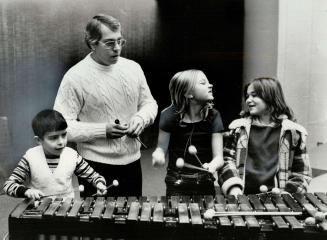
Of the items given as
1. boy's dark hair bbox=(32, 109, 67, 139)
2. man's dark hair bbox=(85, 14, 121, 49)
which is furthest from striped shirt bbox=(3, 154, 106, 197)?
man's dark hair bbox=(85, 14, 121, 49)

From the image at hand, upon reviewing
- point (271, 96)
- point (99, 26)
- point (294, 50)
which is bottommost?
point (271, 96)

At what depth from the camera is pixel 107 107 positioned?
2.34 m

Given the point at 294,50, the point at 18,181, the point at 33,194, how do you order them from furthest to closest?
the point at 294,50 < the point at 18,181 < the point at 33,194

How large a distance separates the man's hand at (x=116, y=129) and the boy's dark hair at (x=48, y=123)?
0.70 feet

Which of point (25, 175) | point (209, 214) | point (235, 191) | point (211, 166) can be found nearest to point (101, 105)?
point (25, 175)

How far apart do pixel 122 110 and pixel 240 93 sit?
73 centimetres

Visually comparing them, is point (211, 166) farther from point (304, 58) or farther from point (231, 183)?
point (304, 58)

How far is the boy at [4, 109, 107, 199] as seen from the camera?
6.87 ft

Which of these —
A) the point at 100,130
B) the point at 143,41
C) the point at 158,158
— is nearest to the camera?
the point at 158,158

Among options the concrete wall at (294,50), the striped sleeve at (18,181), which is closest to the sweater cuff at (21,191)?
the striped sleeve at (18,181)

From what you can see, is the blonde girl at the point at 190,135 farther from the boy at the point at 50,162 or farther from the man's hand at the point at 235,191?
the boy at the point at 50,162

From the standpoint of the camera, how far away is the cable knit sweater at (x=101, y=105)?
7.50ft

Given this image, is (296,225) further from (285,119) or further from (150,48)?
(150,48)

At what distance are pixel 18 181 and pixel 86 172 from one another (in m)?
0.26
